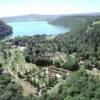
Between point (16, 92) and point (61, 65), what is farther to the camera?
point (61, 65)

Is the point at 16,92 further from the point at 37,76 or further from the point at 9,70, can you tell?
the point at 9,70

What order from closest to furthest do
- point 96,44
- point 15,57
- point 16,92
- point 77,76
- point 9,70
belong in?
point 16,92, point 77,76, point 9,70, point 15,57, point 96,44

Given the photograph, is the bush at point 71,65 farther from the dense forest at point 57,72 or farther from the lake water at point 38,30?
the lake water at point 38,30

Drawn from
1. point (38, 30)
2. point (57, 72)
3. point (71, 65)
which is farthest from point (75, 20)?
point (57, 72)

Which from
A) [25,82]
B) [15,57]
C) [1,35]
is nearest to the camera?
[25,82]

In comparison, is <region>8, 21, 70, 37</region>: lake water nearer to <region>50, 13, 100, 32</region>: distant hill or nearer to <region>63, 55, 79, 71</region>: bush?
<region>50, 13, 100, 32</region>: distant hill

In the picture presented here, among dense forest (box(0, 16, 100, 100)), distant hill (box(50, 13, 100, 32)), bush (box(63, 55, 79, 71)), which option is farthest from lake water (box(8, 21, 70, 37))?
bush (box(63, 55, 79, 71))

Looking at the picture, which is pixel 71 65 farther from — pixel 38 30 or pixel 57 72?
pixel 38 30

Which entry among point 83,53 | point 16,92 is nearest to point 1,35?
point 83,53
